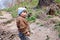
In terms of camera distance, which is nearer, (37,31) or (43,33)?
(43,33)

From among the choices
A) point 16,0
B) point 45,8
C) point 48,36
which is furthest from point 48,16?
point 16,0

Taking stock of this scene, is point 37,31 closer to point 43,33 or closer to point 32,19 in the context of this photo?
point 43,33

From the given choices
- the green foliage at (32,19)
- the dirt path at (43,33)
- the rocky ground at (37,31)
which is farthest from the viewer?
the green foliage at (32,19)

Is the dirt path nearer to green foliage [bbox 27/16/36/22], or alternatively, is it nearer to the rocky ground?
the rocky ground

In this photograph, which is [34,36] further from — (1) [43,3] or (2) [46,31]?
(1) [43,3]

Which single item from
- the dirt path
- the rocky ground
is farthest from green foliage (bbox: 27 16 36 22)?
the dirt path

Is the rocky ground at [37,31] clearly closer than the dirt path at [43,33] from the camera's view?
No

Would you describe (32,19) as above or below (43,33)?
below

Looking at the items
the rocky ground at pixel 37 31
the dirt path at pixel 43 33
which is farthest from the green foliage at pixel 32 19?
the dirt path at pixel 43 33

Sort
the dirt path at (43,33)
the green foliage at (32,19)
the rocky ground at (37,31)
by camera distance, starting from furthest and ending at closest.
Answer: the green foliage at (32,19) → the rocky ground at (37,31) → the dirt path at (43,33)

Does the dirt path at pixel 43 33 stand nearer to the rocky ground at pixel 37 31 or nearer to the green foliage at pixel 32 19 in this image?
the rocky ground at pixel 37 31

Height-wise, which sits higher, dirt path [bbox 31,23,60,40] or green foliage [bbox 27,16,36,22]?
dirt path [bbox 31,23,60,40]

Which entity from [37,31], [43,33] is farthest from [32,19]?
[43,33]

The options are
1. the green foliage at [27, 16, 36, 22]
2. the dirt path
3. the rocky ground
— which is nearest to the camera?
the dirt path
